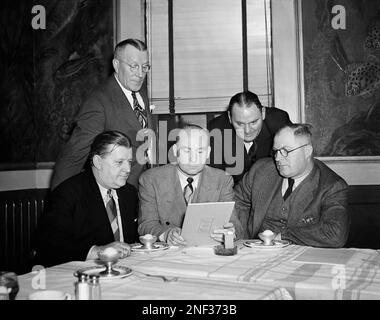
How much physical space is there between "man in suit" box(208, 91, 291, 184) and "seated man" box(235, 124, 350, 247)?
430 mm

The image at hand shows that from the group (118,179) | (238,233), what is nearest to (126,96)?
(118,179)

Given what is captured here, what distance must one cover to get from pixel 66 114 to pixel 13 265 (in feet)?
5.99

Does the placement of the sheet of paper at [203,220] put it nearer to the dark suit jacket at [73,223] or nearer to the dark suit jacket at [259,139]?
the dark suit jacket at [73,223]

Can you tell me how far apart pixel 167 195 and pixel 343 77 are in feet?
8.81

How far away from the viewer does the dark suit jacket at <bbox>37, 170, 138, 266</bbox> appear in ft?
8.73

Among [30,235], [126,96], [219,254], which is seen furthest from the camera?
[30,235]

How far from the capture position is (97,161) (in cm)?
300

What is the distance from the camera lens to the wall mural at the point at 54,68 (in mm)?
5316

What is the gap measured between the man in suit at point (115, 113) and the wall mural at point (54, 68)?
5.72 ft

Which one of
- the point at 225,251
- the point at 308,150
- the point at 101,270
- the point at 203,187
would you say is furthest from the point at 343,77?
the point at 101,270

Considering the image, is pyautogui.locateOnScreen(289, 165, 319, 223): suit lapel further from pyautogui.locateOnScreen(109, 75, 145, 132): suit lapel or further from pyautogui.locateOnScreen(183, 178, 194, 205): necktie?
pyautogui.locateOnScreen(109, 75, 145, 132): suit lapel

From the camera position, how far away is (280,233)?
2957mm

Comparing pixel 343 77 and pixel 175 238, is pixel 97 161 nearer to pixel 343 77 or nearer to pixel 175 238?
pixel 175 238
